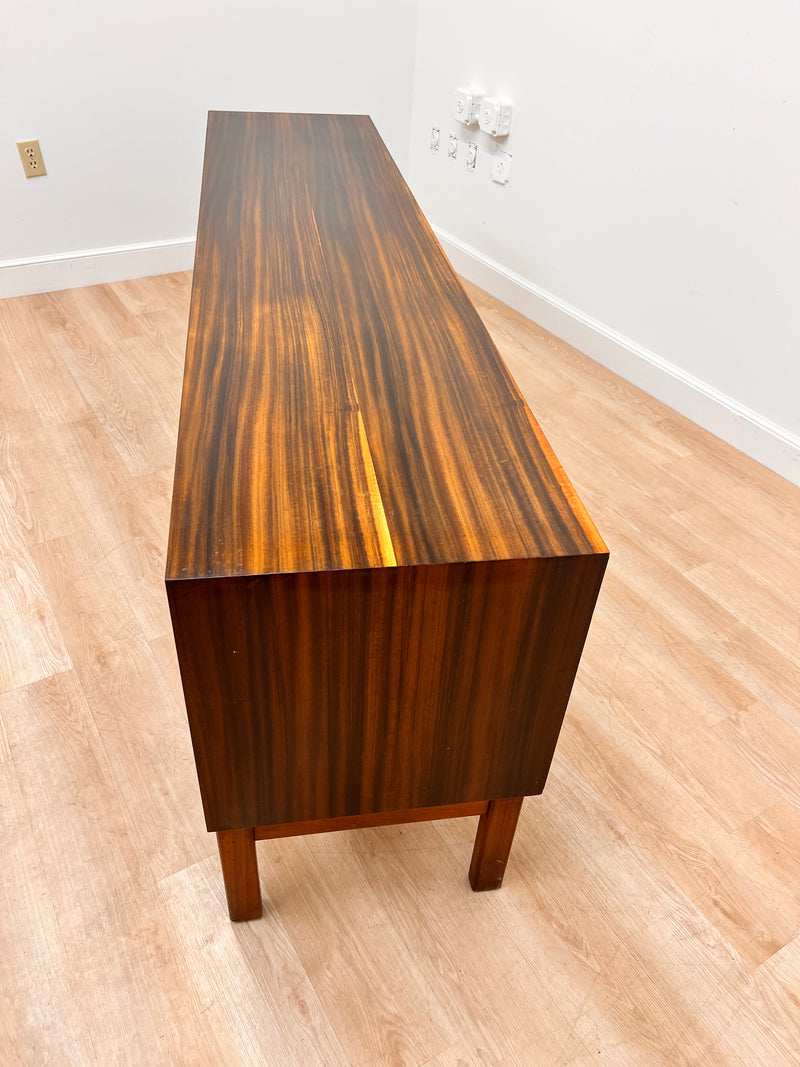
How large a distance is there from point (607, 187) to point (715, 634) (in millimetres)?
1339

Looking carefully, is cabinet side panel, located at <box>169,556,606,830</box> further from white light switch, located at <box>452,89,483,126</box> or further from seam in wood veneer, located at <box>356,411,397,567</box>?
white light switch, located at <box>452,89,483,126</box>

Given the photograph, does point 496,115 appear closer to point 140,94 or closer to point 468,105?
point 468,105

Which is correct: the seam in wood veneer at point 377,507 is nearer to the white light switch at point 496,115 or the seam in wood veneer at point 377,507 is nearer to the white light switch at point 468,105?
the white light switch at point 496,115

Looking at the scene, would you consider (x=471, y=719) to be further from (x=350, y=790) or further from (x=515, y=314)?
(x=515, y=314)

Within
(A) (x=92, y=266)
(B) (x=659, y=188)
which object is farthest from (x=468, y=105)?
(A) (x=92, y=266)

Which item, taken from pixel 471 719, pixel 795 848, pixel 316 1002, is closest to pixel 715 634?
pixel 795 848

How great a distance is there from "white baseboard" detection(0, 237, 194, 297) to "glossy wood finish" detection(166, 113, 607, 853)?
1773 millimetres

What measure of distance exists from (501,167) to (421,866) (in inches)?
86.9

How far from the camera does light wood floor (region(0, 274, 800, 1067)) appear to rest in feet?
3.19

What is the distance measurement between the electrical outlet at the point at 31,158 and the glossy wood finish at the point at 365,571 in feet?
5.71

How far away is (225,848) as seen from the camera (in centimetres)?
95

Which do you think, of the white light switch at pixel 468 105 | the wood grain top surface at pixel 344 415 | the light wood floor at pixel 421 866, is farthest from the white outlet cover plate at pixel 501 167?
the light wood floor at pixel 421 866

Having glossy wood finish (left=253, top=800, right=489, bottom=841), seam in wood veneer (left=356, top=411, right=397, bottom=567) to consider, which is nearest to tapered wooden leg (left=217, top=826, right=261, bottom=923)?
glossy wood finish (left=253, top=800, right=489, bottom=841)

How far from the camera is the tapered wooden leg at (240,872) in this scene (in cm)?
94
